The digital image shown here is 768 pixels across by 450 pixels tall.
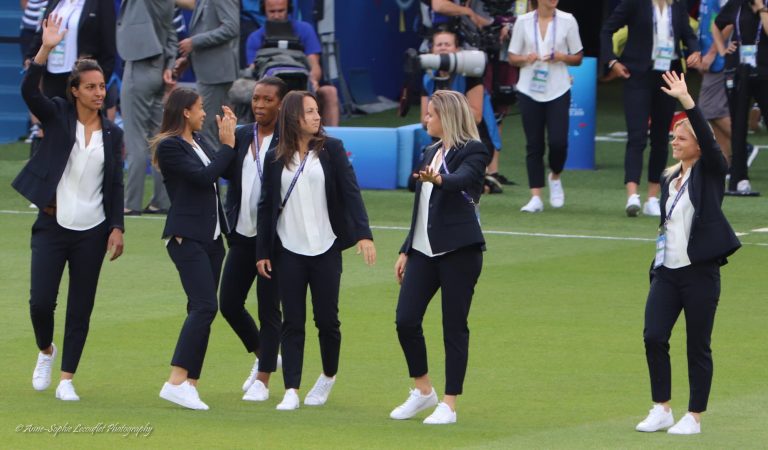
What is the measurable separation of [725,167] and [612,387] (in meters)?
1.64

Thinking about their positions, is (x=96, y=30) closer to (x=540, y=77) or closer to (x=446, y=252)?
(x=540, y=77)

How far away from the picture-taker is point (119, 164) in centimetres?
907

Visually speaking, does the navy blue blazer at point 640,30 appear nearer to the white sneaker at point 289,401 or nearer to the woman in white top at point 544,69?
the woman in white top at point 544,69

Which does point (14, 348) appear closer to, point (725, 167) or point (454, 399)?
point (454, 399)

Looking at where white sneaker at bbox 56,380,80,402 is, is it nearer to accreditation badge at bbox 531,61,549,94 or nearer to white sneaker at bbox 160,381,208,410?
white sneaker at bbox 160,381,208,410

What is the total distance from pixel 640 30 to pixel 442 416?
27.1 ft

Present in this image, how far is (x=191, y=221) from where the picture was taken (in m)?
8.71

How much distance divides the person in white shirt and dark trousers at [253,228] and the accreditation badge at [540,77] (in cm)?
715

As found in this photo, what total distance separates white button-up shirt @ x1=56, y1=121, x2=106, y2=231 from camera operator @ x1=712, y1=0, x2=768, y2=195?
30.6 feet

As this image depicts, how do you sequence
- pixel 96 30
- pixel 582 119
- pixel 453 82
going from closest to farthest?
pixel 96 30 → pixel 453 82 → pixel 582 119

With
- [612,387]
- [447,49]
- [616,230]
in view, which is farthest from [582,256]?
[612,387]

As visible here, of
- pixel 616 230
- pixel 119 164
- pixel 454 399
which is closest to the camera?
pixel 454 399

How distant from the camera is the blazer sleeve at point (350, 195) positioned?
8703 mm

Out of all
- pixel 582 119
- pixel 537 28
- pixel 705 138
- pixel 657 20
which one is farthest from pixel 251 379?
pixel 582 119
